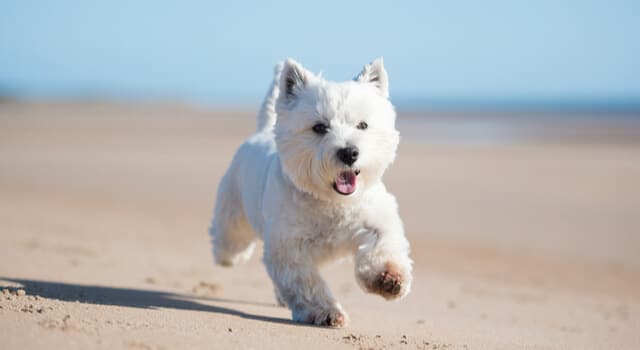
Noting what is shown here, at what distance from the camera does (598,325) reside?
6.20 metres

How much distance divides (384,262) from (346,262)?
4079 mm

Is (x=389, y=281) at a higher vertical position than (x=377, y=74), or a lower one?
lower

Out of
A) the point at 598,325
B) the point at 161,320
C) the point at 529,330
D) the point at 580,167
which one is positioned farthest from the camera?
the point at 580,167

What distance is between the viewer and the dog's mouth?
465 centimetres

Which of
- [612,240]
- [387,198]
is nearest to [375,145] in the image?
[387,198]

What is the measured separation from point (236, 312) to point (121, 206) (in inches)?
293

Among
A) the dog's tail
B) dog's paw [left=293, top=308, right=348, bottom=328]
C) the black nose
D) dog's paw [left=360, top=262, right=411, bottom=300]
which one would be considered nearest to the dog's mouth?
the black nose

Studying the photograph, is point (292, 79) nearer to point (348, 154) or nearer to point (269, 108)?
point (348, 154)

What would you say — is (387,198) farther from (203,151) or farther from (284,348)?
(203,151)

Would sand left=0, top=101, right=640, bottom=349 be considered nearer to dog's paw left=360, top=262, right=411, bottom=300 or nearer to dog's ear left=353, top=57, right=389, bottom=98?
dog's paw left=360, top=262, right=411, bottom=300

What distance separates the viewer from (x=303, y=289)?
4.84 m

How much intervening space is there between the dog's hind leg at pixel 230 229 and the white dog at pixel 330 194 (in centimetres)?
129

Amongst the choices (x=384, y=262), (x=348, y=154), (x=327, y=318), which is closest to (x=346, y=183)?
(x=348, y=154)

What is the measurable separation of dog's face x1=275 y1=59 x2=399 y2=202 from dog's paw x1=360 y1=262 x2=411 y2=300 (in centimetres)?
48
